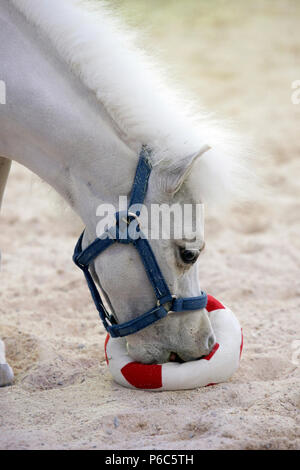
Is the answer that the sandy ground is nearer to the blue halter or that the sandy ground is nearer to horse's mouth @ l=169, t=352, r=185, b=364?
horse's mouth @ l=169, t=352, r=185, b=364

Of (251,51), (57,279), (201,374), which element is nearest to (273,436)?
(201,374)

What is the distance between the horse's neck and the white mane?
0.05 meters

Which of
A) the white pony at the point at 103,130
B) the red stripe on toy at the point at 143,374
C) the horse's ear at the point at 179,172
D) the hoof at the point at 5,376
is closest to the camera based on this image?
the horse's ear at the point at 179,172

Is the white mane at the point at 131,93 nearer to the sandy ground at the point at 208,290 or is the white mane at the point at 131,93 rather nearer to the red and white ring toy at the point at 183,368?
the sandy ground at the point at 208,290

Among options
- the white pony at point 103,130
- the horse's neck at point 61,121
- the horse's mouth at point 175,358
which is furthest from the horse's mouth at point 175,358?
the horse's neck at point 61,121

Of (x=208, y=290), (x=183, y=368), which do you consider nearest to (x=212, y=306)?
(x=183, y=368)

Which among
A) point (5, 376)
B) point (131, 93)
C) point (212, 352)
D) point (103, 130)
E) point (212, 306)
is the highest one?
point (131, 93)

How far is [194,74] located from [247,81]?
0.76m

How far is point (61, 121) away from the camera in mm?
2240

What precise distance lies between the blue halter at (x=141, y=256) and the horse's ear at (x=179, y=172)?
8 cm

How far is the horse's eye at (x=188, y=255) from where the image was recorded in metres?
2.26

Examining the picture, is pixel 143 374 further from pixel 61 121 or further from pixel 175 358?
pixel 61 121

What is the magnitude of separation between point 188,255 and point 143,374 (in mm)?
554

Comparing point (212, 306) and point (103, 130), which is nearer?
point (103, 130)
